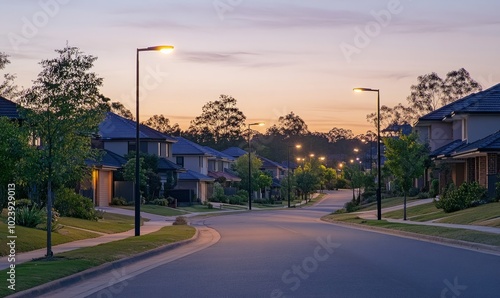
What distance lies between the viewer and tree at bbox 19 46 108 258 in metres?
20.5

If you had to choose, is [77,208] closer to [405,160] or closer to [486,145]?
[405,160]

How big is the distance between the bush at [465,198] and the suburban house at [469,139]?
0.81 m

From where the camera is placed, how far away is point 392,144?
45500 mm

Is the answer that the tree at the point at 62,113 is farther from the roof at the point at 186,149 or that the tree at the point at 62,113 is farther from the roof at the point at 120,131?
the roof at the point at 186,149

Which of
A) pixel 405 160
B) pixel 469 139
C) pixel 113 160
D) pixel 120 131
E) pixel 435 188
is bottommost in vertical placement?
pixel 435 188

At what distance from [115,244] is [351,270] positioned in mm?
9935

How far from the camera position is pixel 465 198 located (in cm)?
4578

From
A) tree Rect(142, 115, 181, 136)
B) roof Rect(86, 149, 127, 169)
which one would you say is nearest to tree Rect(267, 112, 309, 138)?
tree Rect(142, 115, 181, 136)

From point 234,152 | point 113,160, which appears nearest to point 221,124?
point 234,152

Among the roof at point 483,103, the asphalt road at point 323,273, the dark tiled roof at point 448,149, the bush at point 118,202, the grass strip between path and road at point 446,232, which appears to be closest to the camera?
the asphalt road at point 323,273

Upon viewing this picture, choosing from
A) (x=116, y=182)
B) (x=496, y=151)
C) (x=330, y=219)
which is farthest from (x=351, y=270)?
(x=116, y=182)

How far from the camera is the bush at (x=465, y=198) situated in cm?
4572

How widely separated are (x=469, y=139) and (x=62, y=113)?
1553 inches

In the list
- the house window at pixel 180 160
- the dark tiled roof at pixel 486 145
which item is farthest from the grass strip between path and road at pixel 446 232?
the house window at pixel 180 160
